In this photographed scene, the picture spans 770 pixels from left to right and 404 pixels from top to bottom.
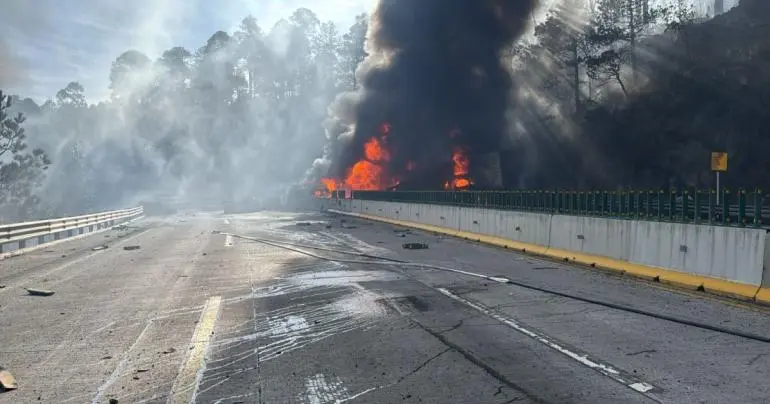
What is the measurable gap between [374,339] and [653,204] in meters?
7.47

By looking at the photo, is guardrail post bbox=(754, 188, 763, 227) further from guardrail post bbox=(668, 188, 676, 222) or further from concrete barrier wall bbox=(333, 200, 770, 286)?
guardrail post bbox=(668, 188, 676, 222)

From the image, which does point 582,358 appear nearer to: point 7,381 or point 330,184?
point 7,381

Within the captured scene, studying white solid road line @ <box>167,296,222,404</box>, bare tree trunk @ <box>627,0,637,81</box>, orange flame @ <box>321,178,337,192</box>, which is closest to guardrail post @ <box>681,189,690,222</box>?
white solid road line @ <box>167,296,222,404</box>

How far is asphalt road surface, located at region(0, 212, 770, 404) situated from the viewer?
189 inches

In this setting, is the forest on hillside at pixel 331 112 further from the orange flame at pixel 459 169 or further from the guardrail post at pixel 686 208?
the guardrail post at pixel 686 208

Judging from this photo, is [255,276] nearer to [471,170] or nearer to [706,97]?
[471,170]

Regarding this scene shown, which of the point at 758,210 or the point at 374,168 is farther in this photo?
the point at 374,168

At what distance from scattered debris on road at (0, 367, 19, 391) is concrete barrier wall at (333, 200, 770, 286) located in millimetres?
9205

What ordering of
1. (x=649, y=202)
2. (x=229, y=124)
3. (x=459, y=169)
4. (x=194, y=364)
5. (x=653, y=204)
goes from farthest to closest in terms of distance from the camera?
(x=229, y=124) → (x=459, y=169) → (x=649, y=202) → (x=653, y=204) → (x=194, y=364)

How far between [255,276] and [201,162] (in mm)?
83415

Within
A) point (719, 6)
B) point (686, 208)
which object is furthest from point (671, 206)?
point (719, 6)

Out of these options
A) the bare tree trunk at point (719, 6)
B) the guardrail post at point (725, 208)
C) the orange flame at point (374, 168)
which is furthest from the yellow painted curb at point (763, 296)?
the bare tree trunk at point (719, 6)

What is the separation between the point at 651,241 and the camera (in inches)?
445

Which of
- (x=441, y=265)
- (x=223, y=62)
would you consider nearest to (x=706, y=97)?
(x=441, y=265)
